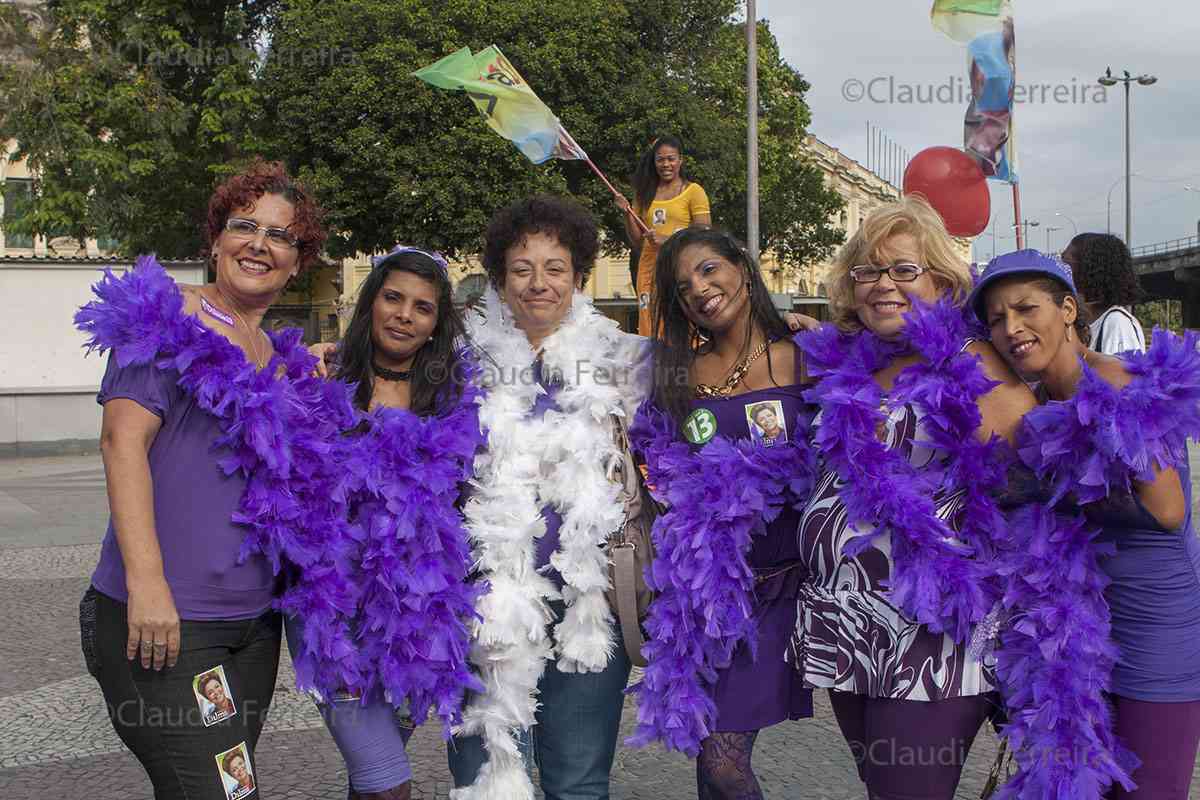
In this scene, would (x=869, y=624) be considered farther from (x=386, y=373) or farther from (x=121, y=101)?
(x=121, y=101)

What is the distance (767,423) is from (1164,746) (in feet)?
3.87

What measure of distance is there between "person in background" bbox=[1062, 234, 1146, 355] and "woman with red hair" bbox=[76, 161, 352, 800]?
4268 millimetres

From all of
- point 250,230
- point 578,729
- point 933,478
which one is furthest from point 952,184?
point 250,230

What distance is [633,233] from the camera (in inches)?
321

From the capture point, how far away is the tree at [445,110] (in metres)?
20.2

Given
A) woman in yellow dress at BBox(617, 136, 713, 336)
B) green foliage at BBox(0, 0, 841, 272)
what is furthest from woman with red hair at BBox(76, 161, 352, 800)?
green foliage at BBox(0, 0, 841, 272)

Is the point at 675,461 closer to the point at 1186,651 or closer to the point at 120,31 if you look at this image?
the point at 1186,651

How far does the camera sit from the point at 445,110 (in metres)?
20.5

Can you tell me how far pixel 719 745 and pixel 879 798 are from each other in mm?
454

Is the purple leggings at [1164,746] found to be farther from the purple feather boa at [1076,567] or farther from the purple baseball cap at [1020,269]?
the purple baseball cap at [1020,269]

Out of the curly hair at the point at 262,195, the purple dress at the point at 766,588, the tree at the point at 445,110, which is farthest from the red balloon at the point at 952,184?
the tree at the point at 445,110

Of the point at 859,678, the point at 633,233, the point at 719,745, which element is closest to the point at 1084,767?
the point at 859,678

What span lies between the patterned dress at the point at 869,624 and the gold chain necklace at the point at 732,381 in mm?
337

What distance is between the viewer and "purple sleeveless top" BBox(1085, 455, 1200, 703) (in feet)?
7.44
